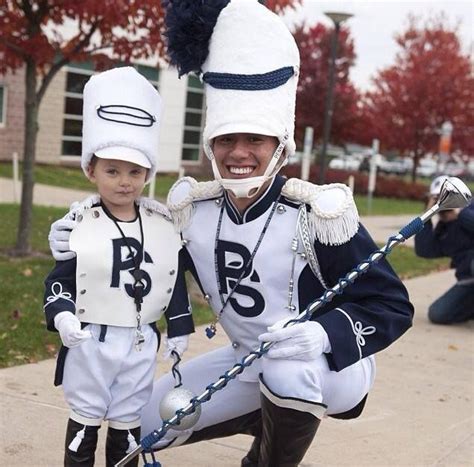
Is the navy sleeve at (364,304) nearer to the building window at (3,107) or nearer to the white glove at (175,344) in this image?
the white glove at (175,344)

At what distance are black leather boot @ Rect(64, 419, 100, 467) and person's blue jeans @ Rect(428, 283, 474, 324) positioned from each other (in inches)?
175

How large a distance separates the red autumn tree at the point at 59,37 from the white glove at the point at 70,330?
15.7 feet

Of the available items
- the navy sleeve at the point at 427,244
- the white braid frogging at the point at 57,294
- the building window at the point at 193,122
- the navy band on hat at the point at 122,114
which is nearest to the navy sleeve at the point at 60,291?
the white braid frogging at the point at 57,294

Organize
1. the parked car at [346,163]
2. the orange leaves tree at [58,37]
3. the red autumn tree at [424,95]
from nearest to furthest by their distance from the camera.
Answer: the orange leaves tree at [58,37], the red autumn tree at [424,95], the parked car at [346,163]

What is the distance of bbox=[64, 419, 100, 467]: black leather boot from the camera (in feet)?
10.0

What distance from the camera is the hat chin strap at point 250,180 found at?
2971mm

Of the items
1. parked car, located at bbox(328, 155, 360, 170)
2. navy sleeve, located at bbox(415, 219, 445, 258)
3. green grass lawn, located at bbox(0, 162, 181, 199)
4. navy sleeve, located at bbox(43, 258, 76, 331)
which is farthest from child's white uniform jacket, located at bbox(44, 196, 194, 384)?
parked car, located at bbox(328, 155, 360, 170)

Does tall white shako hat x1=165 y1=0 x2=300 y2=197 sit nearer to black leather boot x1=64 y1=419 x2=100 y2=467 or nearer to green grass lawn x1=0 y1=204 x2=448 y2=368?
black leather boot x1=64 y1=419 x2=100 y2=467

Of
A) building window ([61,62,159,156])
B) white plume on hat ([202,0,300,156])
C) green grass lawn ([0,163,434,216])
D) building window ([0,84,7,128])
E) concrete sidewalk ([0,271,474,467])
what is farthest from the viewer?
building window ([61,62,159,156])

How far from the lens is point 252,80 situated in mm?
2932

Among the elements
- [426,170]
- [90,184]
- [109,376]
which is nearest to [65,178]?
[90,184]

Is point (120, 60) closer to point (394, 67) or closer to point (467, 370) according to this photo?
point (467, 370)

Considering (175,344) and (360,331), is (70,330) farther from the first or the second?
(360,331)

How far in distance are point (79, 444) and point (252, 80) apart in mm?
1325
